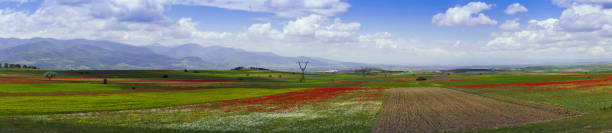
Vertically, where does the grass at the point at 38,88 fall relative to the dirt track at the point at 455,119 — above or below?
above

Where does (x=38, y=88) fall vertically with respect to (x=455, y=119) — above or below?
above

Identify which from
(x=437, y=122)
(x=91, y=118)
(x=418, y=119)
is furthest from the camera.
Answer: (x=91, y=118)

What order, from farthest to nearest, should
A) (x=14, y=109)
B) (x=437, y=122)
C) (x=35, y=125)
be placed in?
(x=14, y=109) < (x=437, y=122) < (x=35, y=125)

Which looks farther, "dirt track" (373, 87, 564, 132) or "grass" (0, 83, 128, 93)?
"grass" (0, 83, 128, 93)

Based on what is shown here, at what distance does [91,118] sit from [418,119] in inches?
1257

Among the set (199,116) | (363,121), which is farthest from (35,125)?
(363,121)

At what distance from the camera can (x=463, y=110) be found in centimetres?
3900

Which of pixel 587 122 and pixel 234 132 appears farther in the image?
pixel 234 132

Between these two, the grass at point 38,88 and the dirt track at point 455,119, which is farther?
the grass at point 38,88

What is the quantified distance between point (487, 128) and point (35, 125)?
35523 millimetres

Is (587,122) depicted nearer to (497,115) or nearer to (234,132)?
(497,115)

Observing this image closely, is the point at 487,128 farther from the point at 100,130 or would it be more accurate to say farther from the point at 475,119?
the point at 100,130

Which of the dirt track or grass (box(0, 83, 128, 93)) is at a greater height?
grass (box(0, 83, 128, 93))

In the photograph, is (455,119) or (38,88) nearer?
(455,119)
